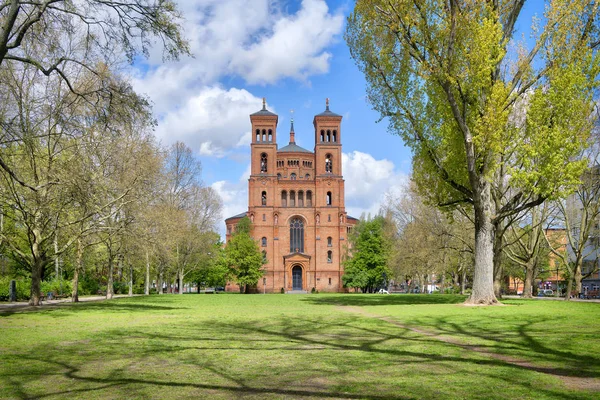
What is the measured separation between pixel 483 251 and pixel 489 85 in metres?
7.03

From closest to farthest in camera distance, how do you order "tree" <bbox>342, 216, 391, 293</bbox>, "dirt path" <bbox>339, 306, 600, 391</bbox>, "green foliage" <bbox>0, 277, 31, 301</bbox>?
"dirt path" <bbox>339, 306, 600, 391</bbox> → "green foliage" <bbox>0, 277, 31, 301</bbox> → "tree" <bbox>342, 216, 391, 293</bbox>

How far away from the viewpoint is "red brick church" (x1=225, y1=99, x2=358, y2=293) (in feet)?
Result: 254

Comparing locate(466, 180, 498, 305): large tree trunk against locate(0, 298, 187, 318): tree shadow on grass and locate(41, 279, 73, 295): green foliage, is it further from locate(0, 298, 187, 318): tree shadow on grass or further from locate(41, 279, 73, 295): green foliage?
locate(41, 279, 73, 295): green foliage

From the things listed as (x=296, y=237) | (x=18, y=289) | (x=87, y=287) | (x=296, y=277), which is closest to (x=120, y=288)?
(x=87, y=287)

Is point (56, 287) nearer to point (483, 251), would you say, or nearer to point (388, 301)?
point (388, 301)

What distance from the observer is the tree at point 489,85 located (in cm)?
2034

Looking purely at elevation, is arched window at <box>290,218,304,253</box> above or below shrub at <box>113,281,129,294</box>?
above

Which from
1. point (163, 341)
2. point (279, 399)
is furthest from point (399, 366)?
point (163, 341)

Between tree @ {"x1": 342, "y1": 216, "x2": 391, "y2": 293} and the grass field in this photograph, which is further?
tree @ {"x1": 342, "y1": 216, "x2": 391, "y2": 293}

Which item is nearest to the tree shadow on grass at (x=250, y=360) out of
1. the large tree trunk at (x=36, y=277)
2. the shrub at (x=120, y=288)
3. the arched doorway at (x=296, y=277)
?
the large tree trunk at (x=36, y=277)

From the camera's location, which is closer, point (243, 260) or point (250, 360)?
point (250, 360)

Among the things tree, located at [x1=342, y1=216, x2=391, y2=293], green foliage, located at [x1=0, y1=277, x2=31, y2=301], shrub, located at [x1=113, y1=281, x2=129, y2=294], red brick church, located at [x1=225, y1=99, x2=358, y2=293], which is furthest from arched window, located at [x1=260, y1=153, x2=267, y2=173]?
green foliage, located at [x1=0, y1=277, x2=31, y2=301]

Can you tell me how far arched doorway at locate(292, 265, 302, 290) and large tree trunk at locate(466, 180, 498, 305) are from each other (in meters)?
57.1

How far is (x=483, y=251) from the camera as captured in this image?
2198 cm
